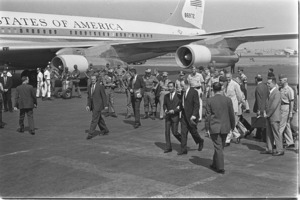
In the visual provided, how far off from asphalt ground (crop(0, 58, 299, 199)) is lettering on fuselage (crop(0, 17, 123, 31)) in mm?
11633

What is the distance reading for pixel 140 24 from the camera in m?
28.6

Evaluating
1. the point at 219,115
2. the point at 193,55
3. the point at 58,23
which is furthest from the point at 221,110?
the point at 58,23

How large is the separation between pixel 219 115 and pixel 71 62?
13.5 m

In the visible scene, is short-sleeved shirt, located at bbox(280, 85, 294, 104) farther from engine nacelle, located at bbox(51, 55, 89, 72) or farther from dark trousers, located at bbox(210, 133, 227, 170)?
engine nacelle, located at bbox(51, 55, 89, 72)

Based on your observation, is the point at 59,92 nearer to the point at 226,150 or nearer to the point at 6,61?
the point at 6,61

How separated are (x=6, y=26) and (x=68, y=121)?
35.6 ft

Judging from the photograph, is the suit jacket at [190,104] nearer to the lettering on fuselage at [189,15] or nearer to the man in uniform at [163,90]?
the man in uniform at [163,90]

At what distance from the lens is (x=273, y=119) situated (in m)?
7.53

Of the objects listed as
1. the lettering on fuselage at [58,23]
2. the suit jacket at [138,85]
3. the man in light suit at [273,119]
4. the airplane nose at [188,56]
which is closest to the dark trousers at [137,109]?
the suit jacket at [138,85]

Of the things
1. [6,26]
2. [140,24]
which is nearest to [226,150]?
[6,26]

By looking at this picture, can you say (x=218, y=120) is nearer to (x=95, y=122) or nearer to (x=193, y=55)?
(x=95, y=122)

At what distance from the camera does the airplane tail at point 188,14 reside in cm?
3350

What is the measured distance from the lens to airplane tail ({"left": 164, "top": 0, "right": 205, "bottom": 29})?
33500mm

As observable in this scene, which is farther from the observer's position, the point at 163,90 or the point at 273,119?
the point at 163,90
